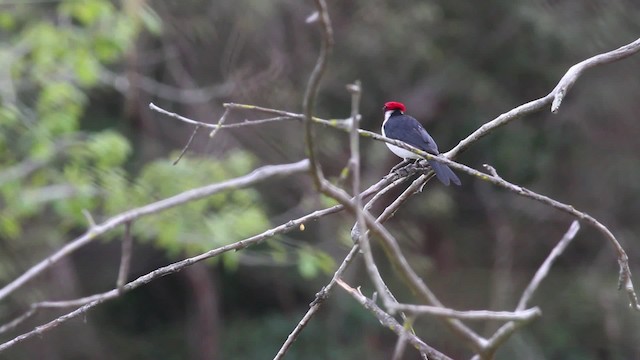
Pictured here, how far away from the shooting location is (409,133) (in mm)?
4328

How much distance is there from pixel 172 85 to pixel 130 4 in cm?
260

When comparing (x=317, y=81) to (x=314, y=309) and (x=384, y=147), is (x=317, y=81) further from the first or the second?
(x=384, y=147)

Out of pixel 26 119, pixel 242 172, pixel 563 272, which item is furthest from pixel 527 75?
pixel 26 119

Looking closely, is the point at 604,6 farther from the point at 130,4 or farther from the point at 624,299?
the point at 130,4

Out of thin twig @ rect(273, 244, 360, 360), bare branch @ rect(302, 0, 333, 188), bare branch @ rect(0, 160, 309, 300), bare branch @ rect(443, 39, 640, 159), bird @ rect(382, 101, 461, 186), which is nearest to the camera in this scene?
bare branch @ rect(0, 160, 309, 300)

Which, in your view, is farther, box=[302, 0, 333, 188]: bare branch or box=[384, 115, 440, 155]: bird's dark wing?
box=[384, 115, 440, 155]: bird's dark wing

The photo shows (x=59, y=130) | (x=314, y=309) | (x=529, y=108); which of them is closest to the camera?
(x=314, y=309)

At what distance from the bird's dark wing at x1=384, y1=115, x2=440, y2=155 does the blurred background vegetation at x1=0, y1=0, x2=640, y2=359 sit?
3.14m

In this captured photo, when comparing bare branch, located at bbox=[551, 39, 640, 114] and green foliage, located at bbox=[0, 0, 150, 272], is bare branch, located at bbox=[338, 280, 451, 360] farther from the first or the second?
green foliage, located at bbox=[0, 0, 150, 272]

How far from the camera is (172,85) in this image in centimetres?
968

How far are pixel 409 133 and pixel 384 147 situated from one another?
16.0 ft

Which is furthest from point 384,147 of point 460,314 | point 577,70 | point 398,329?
point 460,314

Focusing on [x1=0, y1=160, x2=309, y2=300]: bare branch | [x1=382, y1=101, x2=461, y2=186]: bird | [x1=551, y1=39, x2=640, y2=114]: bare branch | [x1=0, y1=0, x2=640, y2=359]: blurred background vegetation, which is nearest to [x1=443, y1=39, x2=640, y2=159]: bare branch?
[x1=551, y1=39, x2=640, y2=114]: bare branch

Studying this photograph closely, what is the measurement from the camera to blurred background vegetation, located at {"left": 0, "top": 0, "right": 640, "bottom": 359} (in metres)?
8.75
